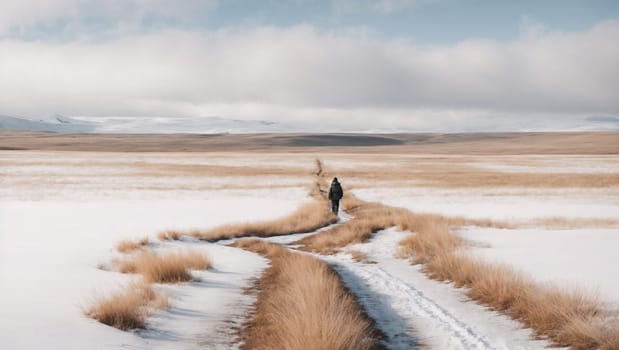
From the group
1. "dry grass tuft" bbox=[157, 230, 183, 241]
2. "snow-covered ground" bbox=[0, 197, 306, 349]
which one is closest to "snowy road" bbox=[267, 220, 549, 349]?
"snow-covered ground" bbox=[0, 197, 306, 349]

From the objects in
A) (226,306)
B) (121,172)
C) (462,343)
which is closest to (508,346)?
(462,343)

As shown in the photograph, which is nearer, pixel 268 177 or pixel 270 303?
pixel 270 303

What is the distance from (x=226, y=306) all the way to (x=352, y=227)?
13.0 meters

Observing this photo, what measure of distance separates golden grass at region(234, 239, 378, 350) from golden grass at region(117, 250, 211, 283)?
1.86m

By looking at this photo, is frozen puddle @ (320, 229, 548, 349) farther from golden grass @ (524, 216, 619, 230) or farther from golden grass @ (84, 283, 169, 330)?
golden grass @ (524, 216, 619, 230)

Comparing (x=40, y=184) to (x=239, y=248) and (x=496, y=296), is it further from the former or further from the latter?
(x=496, y=296)

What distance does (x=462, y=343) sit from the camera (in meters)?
7.86

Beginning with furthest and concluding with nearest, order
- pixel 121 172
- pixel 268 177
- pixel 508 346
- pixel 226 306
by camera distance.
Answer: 1. pixel 121 172
2. pixel 268 177
3. pixel 226 306
4. pixel 508 346

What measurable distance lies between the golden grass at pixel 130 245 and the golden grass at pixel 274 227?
404cm

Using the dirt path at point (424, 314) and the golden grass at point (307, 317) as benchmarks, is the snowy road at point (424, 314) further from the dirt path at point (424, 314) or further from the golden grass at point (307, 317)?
the golden grass at point (307, 317)

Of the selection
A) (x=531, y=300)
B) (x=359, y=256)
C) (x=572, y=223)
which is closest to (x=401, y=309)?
(x=531, y=300)

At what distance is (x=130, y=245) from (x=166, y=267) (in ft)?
17.6

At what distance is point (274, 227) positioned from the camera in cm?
2469

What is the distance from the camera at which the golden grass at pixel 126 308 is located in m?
8.23
